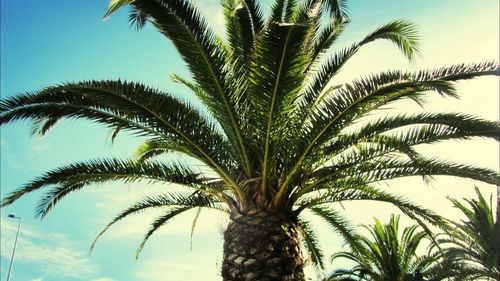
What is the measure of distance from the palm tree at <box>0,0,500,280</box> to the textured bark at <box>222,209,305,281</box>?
2 cm

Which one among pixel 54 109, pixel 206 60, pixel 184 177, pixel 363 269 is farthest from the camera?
pixel 363 269

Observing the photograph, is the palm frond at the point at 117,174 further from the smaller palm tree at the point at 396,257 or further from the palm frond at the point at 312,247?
the smaller palm tree at the point at 396,257

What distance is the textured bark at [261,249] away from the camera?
6758mm

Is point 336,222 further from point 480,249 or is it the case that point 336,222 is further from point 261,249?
point 480,249

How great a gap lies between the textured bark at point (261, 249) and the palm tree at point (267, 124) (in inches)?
0.7

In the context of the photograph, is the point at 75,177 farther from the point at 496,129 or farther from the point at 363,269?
the point at 363,269

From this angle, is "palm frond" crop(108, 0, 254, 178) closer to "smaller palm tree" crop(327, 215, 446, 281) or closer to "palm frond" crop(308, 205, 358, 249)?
"palm frond" crop(308, 205, 358, 249)

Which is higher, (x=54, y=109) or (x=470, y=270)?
(x=54, y=109)

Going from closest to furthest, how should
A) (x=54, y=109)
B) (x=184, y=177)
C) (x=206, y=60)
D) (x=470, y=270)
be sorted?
1. (x=206, y=60)
2. (x=54, y=109)
3. (x=184, y=177)
4. (x=470, y=270)

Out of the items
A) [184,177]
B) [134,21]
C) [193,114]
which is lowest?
[184,177]

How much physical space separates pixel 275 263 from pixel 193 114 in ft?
8.69

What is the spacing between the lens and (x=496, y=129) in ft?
23.3

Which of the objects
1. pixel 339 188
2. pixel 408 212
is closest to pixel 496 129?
pixel 408 212

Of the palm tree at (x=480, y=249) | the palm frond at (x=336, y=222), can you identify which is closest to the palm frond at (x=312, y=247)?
the palm frond at (x=336, y=222)
